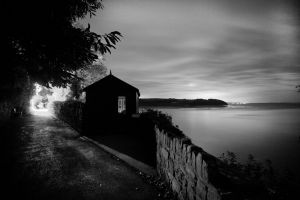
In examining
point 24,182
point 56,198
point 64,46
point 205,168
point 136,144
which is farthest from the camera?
point 136,144

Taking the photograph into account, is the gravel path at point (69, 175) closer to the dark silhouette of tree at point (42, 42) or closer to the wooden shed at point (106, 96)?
the dark silhouette of tree at point (42, 42)

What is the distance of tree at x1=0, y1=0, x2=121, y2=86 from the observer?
21.3 feet

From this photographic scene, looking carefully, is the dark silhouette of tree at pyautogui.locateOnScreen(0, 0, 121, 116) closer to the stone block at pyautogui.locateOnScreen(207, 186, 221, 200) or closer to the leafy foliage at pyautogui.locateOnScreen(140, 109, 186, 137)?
the leafy foliage at pyautogui.locateOnScreen(140, 109, 186, 137)

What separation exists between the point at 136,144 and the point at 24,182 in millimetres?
6044

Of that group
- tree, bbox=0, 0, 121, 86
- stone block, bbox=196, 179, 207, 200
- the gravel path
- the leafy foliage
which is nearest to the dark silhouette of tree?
tree, bbox=0, 0, 121, 86

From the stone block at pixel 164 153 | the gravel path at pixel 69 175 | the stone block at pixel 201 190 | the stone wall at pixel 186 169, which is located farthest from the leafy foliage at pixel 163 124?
the stone block at pixel 201 190

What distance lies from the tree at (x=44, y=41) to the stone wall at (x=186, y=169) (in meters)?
4.86

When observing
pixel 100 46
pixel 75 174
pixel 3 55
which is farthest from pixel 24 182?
pixel 100 46

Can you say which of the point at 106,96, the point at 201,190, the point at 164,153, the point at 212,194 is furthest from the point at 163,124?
the point at 106,96

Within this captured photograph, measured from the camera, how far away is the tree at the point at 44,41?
6496mm

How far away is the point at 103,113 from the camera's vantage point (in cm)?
1523

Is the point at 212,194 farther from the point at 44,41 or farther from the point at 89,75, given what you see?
the point at 89,75

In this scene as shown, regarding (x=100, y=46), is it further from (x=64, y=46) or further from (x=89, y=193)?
(x=89, y=193)

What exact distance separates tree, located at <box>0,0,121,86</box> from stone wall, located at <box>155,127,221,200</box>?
16.0 ft
